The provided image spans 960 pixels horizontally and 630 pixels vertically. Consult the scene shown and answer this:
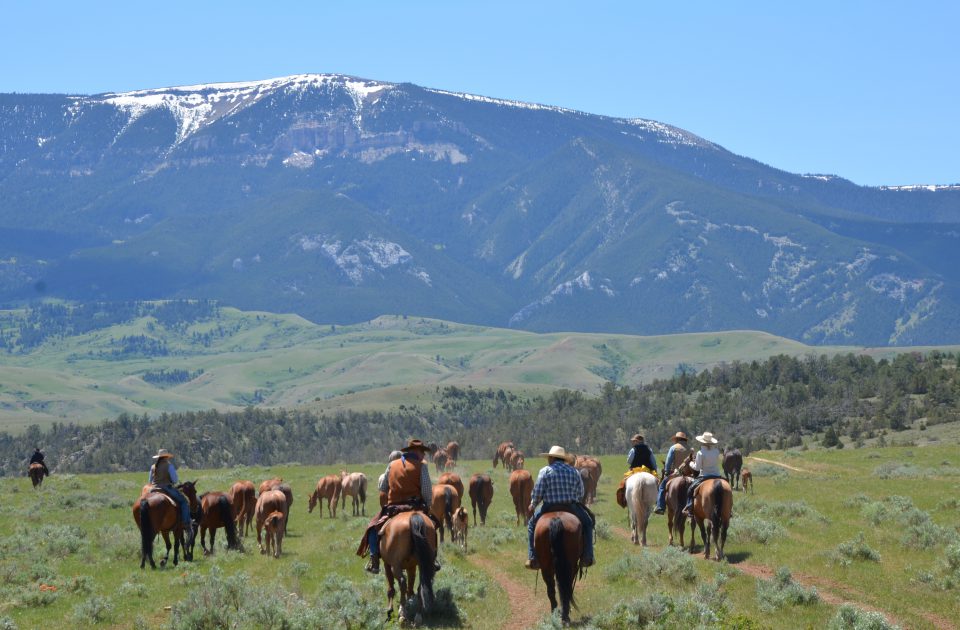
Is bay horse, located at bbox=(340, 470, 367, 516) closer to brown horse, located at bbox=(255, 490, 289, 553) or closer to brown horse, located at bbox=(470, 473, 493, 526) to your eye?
brown horse, located at bbox=(470, 473, 493, 526)

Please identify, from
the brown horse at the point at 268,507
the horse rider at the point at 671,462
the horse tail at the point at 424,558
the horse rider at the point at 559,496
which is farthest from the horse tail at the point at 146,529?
the horse rider at the point at 671,462

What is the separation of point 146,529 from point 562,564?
467 inches

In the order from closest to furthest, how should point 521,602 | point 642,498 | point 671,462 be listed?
point 521,602, point 642,498, point 671,462

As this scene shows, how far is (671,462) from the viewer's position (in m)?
28.7

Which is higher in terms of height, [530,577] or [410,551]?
[410,551]

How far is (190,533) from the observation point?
90.4ft

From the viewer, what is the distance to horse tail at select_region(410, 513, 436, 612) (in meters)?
18.8

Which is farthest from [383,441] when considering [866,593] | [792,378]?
[866,593]

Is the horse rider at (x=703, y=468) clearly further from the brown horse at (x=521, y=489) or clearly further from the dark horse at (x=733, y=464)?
the dark horse at (x=733, y=464)

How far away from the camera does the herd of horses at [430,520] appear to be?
18781 mm

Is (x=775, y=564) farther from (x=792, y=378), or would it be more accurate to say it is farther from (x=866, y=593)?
(x=792, y=378)

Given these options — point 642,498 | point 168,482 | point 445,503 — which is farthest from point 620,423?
point 168,482

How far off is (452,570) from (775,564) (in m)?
7.06

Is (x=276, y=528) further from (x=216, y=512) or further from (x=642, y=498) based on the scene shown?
(x=642, y=498)
